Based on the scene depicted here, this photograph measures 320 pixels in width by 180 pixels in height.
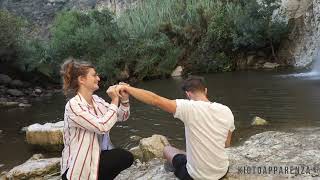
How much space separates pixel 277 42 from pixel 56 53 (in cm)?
1451

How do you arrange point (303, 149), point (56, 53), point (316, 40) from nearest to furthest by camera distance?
point (303, 149) < point (316, 40) < point (56, 53)

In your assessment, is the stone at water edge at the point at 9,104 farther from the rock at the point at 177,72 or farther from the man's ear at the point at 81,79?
the man's ear at the point at 81,79

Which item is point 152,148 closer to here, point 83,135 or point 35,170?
point 35,170

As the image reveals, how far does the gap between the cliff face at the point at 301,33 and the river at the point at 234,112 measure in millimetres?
6944

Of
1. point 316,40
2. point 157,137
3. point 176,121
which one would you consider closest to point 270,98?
point 176,121

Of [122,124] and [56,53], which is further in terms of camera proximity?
[56,53]

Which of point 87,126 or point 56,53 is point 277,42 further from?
point 87,126

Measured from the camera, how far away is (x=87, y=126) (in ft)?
12.6

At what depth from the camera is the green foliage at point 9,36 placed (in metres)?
26.3

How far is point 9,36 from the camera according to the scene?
26.8 meters

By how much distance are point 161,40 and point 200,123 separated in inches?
1041

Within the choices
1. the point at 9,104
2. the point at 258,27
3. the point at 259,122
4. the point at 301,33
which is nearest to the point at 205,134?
the point at 259,122

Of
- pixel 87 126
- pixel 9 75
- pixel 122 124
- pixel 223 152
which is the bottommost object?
pixel 9 75

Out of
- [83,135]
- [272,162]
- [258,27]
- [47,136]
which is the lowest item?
[47,136]
